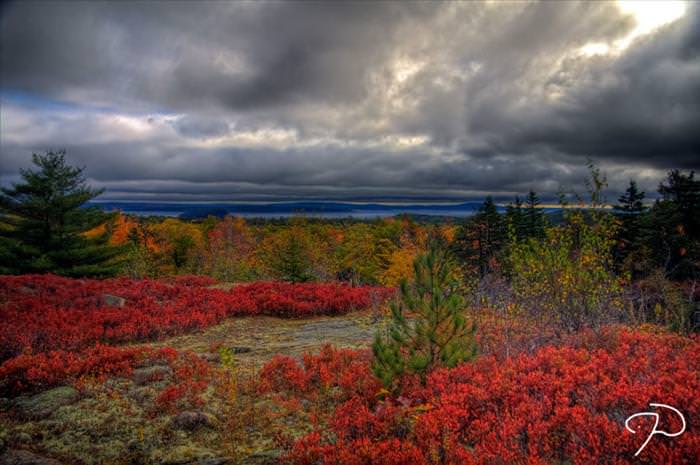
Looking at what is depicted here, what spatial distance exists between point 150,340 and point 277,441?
666cm

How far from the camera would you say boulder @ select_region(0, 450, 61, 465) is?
4427 mm

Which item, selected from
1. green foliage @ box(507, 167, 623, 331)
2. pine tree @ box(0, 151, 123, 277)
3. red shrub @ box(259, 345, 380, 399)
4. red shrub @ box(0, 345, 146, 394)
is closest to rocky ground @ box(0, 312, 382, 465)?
red shrub @ box(0, 345, 146, 394)

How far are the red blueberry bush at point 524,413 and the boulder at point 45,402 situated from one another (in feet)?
9.93

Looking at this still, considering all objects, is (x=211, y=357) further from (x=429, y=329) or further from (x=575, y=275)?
(x=575, y=275)

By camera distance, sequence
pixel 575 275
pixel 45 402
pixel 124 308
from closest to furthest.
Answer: pixel 45 402 → pixel 575 275 → pixel 124 308

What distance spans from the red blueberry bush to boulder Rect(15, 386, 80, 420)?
3025 mm

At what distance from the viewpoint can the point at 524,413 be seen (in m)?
4.99

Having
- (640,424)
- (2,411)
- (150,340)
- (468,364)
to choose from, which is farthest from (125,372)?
(640,424)

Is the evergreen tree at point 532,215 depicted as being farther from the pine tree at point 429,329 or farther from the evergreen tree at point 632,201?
the pine tree at point 429,329

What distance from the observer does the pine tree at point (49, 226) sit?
78.5 ft

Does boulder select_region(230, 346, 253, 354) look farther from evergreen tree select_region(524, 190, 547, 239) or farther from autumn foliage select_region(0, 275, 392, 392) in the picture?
evergreen tree select_region(524, 190, 547, 239)

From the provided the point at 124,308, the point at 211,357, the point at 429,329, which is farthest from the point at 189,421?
the point at 124,308

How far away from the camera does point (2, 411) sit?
5.96 meters

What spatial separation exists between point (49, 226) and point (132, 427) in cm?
2513
